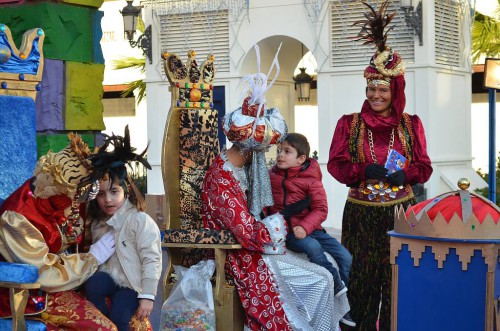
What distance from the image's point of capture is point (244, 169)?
5.60 metres

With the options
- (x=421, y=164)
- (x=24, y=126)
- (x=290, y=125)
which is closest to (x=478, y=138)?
(x=290, y=125)

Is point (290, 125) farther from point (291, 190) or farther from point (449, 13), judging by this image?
point (291, 190)

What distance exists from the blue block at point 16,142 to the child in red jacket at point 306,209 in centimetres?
139

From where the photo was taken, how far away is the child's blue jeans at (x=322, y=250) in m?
5.59

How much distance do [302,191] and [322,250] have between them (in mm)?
353

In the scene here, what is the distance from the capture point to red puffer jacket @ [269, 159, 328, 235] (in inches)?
223

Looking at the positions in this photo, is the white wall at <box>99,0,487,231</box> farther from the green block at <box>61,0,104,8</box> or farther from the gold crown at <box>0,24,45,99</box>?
the gold crown at <box>0,24,45,99</box>

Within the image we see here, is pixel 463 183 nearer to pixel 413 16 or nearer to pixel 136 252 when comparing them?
pixel 136 252

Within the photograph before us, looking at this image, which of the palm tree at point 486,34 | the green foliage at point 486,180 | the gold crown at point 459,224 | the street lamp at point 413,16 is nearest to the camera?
the gold crown at point 459,224

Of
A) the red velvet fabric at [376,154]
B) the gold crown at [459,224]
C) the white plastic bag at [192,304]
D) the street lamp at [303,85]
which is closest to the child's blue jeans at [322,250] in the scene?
the red velvet fabric at [376,154]

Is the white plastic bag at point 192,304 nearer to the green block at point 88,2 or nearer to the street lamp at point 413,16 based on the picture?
the green block at point 88,2

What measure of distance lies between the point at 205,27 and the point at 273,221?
1094 cm

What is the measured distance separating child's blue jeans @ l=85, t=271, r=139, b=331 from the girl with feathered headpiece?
1547 mm

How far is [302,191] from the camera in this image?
5695 millimetres
